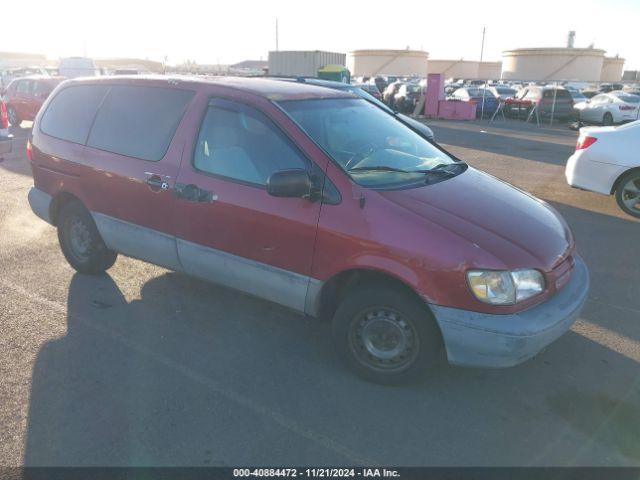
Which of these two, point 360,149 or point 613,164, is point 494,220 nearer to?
point 360,149

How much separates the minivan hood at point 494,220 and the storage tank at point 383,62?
72.7 metres

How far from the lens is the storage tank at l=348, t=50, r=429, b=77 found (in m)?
73.4

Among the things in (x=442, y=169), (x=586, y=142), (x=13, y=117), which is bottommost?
(x=13, y=117)

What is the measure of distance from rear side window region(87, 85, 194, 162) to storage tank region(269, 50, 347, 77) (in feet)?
87.8

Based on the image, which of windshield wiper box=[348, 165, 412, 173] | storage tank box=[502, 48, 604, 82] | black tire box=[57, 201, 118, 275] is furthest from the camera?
storage tank box=[502, 48, 604, 82]

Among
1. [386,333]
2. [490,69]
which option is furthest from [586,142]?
[490,69]

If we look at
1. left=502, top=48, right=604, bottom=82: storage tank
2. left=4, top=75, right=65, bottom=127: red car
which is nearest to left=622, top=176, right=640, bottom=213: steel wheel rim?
left=4, top=75, right=65, bottom=127: red car

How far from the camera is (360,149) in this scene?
3840mm

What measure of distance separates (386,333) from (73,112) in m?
3.52

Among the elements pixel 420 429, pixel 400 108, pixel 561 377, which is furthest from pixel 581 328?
pixel 400 108

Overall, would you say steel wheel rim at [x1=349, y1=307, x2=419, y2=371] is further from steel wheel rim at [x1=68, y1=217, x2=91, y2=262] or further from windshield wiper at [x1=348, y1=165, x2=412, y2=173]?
steel wheel rim at [x1=68, y1=217, x2=91, y2=262]

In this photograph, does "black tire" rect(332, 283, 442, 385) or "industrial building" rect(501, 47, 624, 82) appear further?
"industrial building" rect(501, 47, 624, 82)

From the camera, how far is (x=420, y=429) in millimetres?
2992

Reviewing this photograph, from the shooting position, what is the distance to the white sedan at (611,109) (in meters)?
21.1
